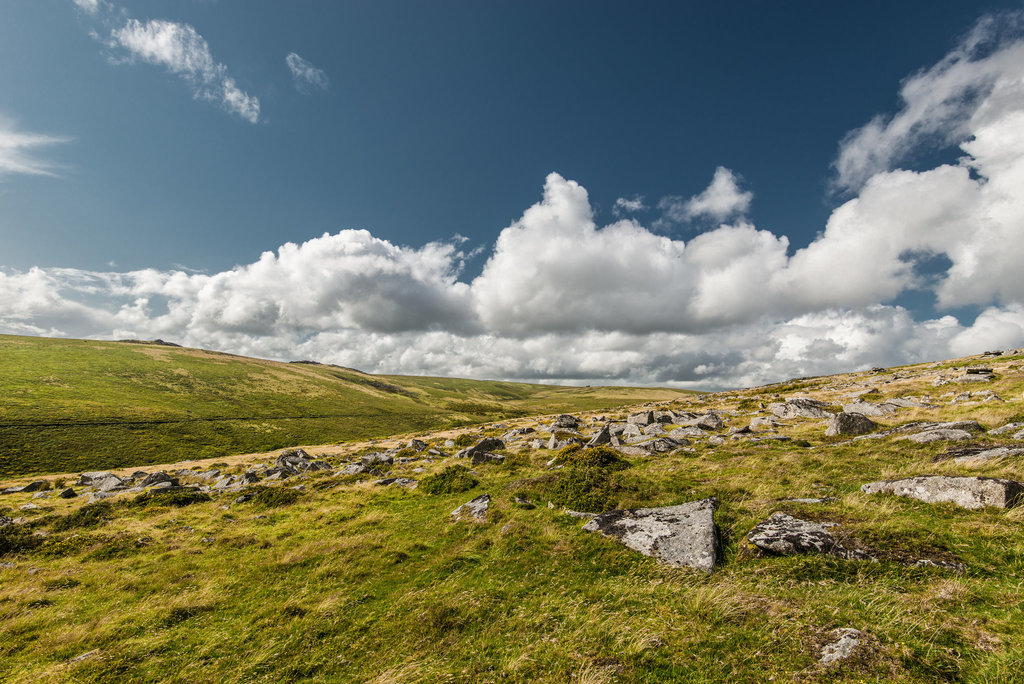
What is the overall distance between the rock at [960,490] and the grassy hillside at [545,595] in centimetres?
52

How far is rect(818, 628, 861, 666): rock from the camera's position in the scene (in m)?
6.26

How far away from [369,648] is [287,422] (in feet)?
605

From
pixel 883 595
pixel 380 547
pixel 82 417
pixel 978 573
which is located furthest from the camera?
pixel 82 417

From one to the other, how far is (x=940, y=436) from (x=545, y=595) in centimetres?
2444

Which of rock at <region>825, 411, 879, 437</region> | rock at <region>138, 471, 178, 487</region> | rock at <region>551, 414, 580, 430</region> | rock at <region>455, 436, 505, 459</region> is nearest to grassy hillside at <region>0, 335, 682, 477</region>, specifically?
rock at <region>138, 471, 178, 487</region>

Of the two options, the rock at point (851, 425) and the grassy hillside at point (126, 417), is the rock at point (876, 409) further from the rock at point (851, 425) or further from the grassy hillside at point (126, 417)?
the grassy hillside at point (126, 417)

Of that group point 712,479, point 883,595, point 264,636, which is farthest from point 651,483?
point 264,636

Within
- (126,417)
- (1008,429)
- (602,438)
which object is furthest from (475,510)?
(126,417)

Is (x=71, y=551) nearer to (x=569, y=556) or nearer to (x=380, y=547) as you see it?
(x=380, y=547)

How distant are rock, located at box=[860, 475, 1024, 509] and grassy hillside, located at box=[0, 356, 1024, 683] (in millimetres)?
522

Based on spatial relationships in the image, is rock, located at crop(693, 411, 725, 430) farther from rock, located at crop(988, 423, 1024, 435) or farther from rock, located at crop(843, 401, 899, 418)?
rock, located at crop(988, 423, 1024, 435)

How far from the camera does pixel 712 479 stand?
60.8 ft

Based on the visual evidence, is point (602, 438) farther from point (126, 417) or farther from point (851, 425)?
point (126, 417)

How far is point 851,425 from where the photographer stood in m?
26.8
